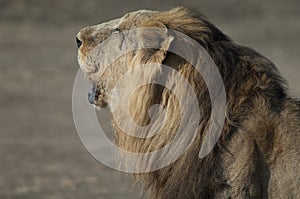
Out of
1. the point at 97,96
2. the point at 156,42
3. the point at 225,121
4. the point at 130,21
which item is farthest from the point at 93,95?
the point at 225,121

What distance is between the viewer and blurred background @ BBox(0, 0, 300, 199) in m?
10.3

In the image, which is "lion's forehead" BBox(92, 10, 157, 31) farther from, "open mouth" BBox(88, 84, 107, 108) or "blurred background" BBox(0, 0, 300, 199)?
"blurred background" BBox(0, 0, 300, 199)

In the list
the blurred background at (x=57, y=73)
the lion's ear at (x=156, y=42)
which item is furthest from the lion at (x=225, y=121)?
the blurred background at (x=57, y=73)

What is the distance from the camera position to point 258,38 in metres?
18.8

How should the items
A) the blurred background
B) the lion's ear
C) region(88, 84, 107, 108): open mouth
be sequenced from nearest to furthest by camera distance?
the lion's ear → region(88, 84, 107, 108): open mouth → the blurred background

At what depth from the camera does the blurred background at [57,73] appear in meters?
10.3

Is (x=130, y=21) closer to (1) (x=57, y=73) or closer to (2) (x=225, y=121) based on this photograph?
(2) (x=225, y=121)

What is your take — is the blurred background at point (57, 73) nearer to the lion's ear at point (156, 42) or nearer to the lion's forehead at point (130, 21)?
the lion's ear at point (156, 42)

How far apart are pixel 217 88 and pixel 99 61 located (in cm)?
85

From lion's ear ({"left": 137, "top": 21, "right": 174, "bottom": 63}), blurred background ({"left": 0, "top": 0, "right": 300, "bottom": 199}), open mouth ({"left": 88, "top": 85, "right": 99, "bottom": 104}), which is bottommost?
blurred background ({"left": 0, "top": 0, "right": 300, "bottom": 199})

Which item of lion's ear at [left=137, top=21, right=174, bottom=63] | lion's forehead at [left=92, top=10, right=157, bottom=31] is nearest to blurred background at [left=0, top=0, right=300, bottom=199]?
lion's ear at [left=137, top=21, right=174, bottom=63]

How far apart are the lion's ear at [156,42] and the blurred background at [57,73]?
0.82 m

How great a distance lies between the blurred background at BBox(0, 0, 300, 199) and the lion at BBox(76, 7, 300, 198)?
0.50 meters

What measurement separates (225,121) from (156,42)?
2.05 ft
